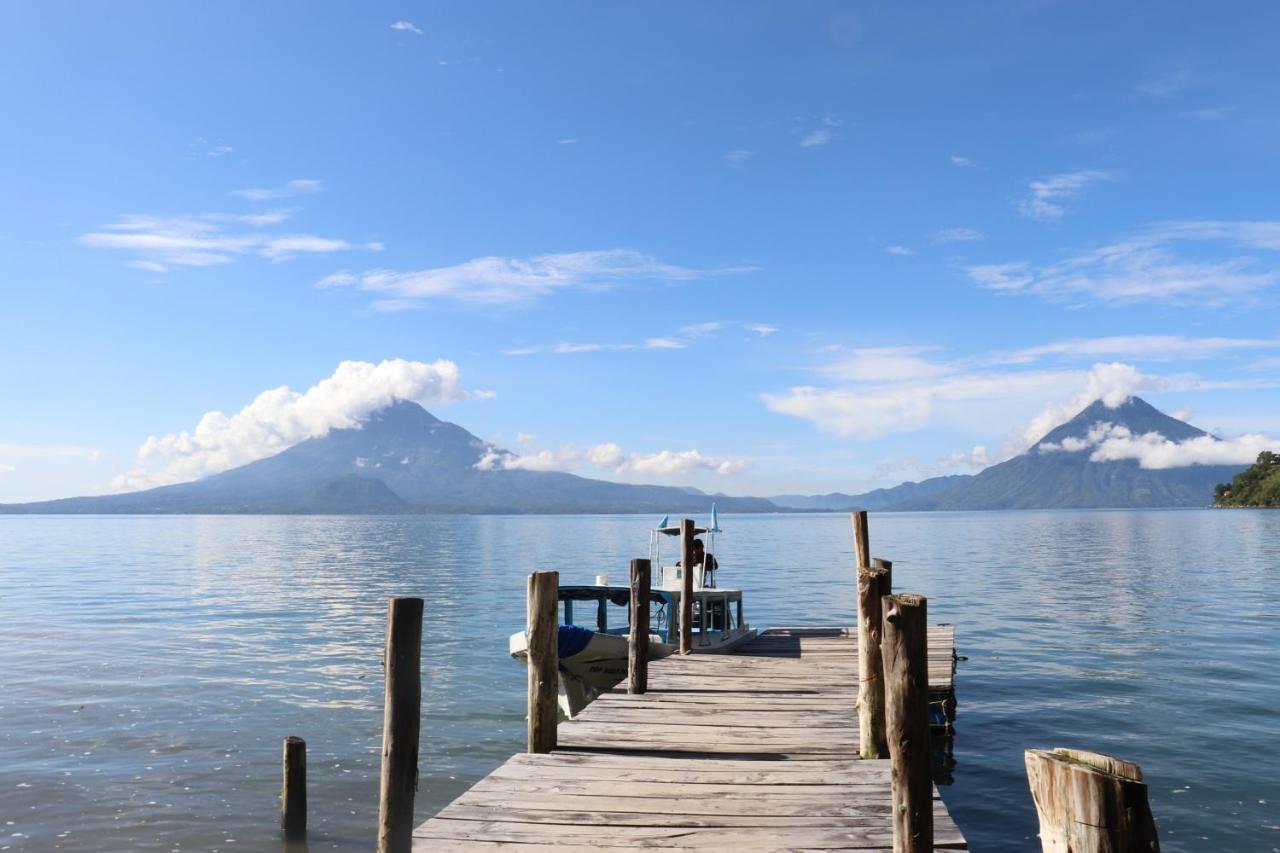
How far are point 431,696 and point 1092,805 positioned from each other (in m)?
22.4

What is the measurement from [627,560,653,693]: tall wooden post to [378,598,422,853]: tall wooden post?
645cm

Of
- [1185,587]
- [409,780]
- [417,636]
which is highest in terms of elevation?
[417,636]

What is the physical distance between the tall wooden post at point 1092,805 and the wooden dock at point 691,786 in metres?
4.54

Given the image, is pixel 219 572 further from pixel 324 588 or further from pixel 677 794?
pixel 677 794

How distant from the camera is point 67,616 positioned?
40719mm

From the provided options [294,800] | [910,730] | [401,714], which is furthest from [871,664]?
[294,800]

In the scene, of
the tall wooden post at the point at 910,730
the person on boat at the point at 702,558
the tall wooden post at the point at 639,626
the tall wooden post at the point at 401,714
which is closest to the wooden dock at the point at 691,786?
the tall wooden post at the point at 639,626

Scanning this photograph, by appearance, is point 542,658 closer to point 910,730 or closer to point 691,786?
point 691,786

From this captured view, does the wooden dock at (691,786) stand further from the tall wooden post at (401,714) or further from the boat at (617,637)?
the boat at (617,637)

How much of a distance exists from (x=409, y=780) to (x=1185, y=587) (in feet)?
174

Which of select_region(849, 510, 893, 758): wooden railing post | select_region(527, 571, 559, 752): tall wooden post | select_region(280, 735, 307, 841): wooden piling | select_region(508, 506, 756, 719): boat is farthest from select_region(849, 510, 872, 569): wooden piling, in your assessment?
select_region(280, 735, 307, 841): wooden piling

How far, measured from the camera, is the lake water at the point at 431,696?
15008 millimetres

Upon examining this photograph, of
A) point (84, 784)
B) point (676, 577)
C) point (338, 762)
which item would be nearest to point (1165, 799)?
point (676, 577)

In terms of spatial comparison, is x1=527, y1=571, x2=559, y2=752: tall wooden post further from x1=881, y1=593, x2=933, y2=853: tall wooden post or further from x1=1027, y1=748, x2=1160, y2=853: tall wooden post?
x1=1027, y1=748, x2=1160, y2=853: tall wooden post
